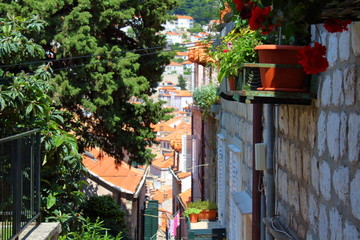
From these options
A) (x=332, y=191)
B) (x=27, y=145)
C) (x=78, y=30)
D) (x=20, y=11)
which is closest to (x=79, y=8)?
(x=78, y=30)

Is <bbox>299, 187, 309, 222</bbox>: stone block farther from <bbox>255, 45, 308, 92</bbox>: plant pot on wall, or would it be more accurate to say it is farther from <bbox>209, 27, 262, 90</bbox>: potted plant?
<bbox>209, 27, 262, 90</bbox>: potted plant

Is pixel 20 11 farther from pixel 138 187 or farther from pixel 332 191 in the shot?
pixel 332 191

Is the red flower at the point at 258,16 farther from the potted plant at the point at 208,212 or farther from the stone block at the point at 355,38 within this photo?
the potted plant at the point at 208,212

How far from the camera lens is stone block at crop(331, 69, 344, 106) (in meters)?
3.26

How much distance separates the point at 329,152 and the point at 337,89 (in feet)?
1.36

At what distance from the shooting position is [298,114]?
4359 mm

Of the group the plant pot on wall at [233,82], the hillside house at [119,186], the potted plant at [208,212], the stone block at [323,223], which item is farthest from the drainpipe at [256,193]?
the hillside house at [119,186]

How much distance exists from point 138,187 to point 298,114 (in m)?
18.4

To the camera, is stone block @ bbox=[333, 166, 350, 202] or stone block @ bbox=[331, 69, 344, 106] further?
stone block @ bbox=[331, 69, 344, 106]

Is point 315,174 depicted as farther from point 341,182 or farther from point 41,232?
point 41,232

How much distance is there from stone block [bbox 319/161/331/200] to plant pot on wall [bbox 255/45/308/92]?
21.9 inches

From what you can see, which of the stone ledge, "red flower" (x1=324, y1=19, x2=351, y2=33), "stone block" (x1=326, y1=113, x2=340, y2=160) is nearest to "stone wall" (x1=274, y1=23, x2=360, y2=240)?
"stone block" (x1=326, y1=113, x2=340, y2=160)

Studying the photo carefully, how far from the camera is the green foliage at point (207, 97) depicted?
39.3ft

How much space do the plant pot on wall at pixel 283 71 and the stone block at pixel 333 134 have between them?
402mm
